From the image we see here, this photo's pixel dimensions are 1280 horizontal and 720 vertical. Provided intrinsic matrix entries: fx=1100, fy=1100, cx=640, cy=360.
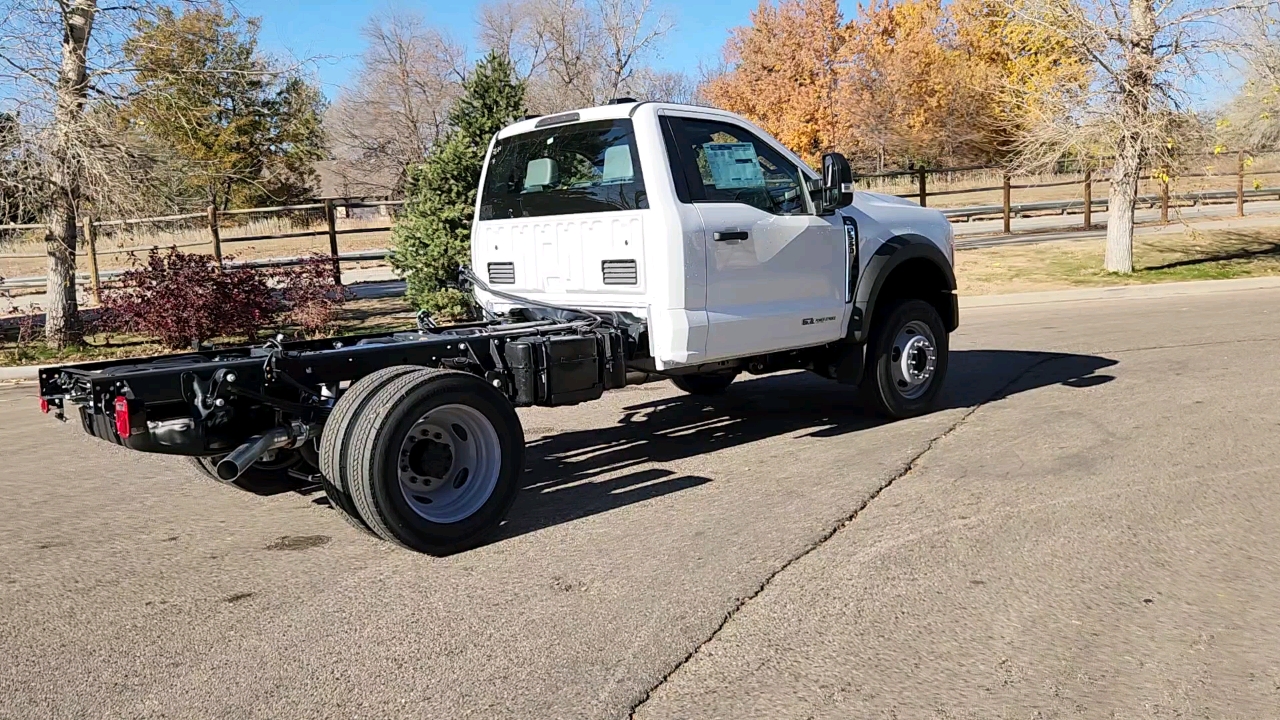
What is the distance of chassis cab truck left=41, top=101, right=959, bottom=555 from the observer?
5.04 meters

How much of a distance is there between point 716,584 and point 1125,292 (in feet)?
48.6

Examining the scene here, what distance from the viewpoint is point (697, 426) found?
8.18 metres

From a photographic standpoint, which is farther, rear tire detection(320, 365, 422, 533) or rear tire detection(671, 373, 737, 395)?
rear tire detection(671, 373, 737, 395)

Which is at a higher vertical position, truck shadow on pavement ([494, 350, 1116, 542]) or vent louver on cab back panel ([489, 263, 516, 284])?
vent louver on cab back panel ([489, 263, 516, 284])

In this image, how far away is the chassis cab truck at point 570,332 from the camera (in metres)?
5.04

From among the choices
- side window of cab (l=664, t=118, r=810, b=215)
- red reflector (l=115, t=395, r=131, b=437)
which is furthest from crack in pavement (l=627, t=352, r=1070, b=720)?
red reflector (l=115, t=395, r=131, b=437)

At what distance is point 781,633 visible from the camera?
13.9ft

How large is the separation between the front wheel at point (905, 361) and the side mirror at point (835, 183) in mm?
1120

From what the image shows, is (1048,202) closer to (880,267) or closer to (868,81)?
(868,81)

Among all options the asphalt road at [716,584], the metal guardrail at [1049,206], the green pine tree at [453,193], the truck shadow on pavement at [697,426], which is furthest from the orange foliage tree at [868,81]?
the asphalt road at [716,584]

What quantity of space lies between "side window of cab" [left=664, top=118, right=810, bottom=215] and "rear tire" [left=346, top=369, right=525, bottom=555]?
1948 millimetres

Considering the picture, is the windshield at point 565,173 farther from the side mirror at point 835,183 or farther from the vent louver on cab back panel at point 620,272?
the side mirror at point 835,183

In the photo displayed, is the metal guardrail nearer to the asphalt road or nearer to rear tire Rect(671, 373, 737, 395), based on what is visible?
rear tire Rect(671, 373, 737, 395)

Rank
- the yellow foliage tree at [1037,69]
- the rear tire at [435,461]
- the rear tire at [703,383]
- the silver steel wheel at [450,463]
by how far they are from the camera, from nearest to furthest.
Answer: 1. the rear tire at [435,461]
2. the silver steel wheel at [450,463]
3. the rear tire at [703,383]
4. the yellow foliage tree at [1037,69]
